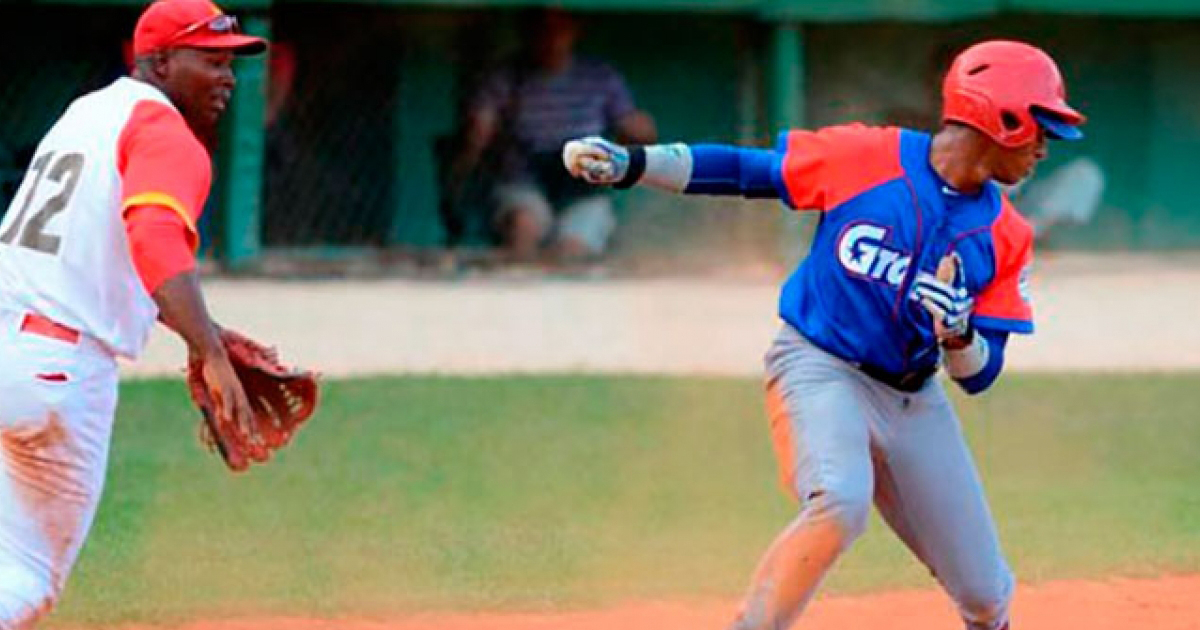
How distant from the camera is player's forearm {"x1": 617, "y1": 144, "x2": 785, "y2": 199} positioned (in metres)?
5.98

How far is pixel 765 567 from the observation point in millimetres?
5727

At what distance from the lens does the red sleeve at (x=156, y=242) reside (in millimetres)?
5273

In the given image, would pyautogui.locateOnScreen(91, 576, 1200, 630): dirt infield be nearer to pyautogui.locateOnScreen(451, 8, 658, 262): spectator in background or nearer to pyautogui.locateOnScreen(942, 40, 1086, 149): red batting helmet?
pyautogui.locateOnScreen(942, 40, 1086, 149): red batting helmet

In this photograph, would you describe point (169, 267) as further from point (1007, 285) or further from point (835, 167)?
point (1007, 285)

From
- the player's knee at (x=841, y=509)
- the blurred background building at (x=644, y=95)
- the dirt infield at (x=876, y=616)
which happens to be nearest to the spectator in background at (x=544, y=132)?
the blurred background building at (x=644, y=95)

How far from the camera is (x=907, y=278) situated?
5.91 metres

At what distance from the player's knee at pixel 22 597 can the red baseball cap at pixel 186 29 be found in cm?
125

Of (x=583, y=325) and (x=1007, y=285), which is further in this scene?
(x=583, y=325)

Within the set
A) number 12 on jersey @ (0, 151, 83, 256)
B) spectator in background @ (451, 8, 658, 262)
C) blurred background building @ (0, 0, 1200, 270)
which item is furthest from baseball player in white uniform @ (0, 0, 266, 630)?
spectator in background @ (451, 8, 658, 262)

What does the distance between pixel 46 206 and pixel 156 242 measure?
0.39 meters

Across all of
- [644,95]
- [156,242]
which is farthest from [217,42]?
[644,95]

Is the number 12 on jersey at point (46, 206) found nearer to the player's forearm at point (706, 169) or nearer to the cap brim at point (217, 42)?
the cap brim at point (217, 42)

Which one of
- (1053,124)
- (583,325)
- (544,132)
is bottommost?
(583,325)

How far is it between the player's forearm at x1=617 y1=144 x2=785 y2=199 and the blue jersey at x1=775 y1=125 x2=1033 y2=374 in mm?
43
